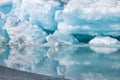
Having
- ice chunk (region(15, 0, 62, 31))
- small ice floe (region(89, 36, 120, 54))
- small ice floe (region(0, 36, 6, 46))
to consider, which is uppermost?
ice chunk (region(15, 0, 62, 31))

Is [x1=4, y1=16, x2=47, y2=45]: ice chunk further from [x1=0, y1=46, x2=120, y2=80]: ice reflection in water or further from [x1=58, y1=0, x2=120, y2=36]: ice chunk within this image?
[x1=58, y1=0, x2=120, y2=36]: ice chunk

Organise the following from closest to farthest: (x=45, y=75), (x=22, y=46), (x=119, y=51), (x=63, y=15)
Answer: (x=45, y=75), (x=119, y=51), (x=63, y=15), (x=22, y=46)

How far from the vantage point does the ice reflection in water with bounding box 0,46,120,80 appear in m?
4.11

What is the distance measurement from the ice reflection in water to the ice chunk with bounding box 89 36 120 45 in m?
0.13

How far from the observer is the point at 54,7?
6715 millimetres

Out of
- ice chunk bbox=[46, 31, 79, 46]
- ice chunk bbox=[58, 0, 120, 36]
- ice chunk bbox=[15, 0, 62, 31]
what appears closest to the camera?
ice chunk bbox=[58, 0, 120, 36]

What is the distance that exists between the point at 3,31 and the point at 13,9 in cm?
67

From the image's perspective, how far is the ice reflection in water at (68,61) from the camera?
13.5 feet

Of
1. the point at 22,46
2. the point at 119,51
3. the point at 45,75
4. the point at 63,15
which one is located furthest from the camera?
the point at 22,46

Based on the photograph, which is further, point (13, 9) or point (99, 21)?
point (13, 9)

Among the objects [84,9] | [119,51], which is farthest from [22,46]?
[119,51]

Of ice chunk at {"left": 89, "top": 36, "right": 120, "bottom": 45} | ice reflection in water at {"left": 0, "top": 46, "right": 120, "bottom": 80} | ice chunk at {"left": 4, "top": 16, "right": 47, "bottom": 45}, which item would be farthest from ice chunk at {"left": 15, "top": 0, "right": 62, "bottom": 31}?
ice chunk at {"left": 89, "top": 36, "right": 120, "bottom": 45}

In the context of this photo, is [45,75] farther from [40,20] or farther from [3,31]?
[3,31]

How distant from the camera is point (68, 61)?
5.32 metres
